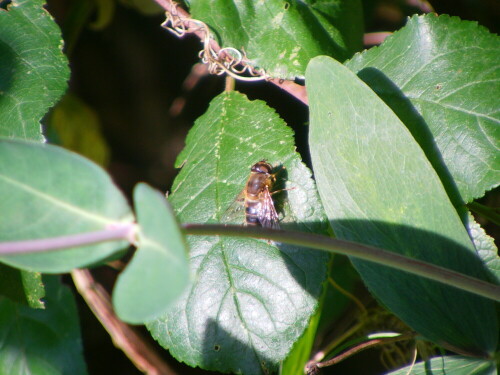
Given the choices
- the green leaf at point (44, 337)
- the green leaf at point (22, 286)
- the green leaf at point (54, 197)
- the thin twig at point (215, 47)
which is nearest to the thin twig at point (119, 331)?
the green leaf at point (44, 337)

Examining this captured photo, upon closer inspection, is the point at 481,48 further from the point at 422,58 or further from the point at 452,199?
the point at 452,199

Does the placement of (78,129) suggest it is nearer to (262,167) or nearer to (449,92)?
(262,167)

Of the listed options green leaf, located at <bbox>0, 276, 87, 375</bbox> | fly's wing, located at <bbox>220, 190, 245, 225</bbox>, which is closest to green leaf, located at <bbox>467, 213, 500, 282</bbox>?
fly's wing, located at <bbox>220, 190, 245, 225</bbox>

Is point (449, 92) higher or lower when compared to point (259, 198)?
higher

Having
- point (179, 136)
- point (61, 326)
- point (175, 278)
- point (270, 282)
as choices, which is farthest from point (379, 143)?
point (179, 136)

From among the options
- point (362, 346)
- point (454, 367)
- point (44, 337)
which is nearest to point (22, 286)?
point (44, 337)

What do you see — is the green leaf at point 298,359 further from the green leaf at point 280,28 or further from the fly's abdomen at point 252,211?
the green leaf at point 280,28
